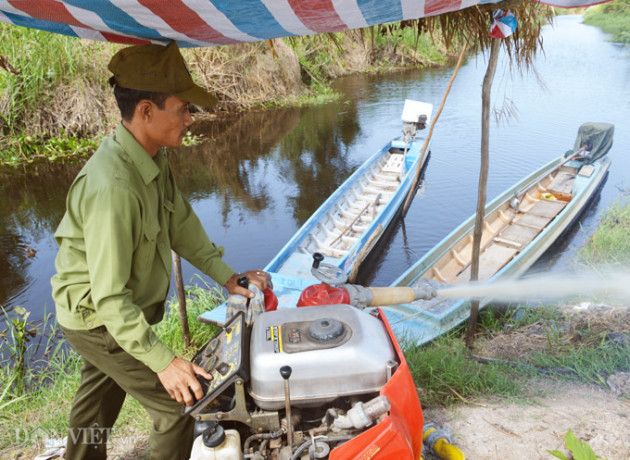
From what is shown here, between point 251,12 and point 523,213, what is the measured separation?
8205 millimetres

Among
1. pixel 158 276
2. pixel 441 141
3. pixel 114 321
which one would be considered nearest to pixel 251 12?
pixel 158 276

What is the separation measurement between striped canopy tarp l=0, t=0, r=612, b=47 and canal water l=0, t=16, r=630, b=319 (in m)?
3.54

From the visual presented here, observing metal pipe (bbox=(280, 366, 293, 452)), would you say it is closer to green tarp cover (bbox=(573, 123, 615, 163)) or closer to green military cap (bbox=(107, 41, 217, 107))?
green military cap (bbox=(107, 41, 217, 107))

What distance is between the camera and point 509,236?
823 cm

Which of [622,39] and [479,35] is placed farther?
[622,39]

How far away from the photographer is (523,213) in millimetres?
9102

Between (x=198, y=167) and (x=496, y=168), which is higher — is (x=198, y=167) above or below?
above

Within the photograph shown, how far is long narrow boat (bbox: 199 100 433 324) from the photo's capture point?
22.1 ft

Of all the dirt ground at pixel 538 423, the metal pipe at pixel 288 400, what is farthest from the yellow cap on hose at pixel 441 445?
the metal pipe at pixel 288 400

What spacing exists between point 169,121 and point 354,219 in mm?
6925

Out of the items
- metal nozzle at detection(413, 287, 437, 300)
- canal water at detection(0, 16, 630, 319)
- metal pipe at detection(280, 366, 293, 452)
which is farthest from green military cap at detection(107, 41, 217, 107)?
canal water at detection(0, 16, 630, 319)

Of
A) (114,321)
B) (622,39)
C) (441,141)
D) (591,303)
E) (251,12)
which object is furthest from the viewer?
(622,39)

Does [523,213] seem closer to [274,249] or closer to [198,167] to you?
[274,249]

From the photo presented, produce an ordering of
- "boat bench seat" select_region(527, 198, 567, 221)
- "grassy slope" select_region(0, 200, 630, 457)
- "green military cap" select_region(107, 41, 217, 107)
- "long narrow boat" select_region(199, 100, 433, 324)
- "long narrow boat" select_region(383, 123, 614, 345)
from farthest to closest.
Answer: "boat bench seat" select_region(527, 198, 567, 221), "long narrow boat" select_region(199, 100, 433, 324), "long narrow boat" select_region(383, 123, 614, 345), "grassy slope" select_region(0, 200, 630, 457), "green military cap" select_region(107, 41, 217, 107)
